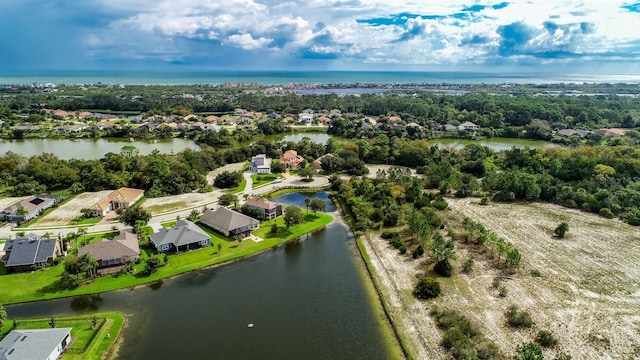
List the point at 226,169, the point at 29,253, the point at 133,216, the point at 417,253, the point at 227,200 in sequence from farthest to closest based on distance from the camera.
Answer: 1. the point at 226,169
2. the point at 227,200
3. the point at 133,216
4. the point at 417,253
5. the point at 29,253

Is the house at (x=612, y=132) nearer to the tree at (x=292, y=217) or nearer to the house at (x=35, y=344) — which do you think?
the tree at (x=292, y=217)

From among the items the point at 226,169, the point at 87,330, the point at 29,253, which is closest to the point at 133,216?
the point at 29,253

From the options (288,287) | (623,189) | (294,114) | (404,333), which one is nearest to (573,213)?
(623,189)

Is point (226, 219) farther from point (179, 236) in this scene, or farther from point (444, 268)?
point (444, 268)

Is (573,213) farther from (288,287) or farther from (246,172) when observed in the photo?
(246,172)

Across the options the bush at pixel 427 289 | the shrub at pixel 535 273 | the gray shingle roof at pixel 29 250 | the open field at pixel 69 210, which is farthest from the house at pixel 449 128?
the gray shingle roof at pixel 29 250

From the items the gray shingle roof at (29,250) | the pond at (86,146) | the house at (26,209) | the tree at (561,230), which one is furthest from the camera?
the pond at (86,146)
